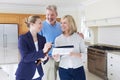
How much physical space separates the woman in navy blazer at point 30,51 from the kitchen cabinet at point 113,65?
9.05 ft

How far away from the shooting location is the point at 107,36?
6277mm

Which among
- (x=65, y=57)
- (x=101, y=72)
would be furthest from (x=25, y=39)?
(x=101, y=72)

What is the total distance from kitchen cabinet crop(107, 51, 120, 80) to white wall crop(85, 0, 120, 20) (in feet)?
3.40

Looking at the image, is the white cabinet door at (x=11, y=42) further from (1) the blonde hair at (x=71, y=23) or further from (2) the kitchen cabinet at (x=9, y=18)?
(1) the blonde hair at (x=71, y=23)

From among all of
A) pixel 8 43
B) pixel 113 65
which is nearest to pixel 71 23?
pixel 113 65

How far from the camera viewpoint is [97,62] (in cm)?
554

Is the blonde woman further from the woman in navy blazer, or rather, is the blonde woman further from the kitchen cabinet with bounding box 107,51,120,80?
the kitchen cabinet with bounding box 107,51,120,80

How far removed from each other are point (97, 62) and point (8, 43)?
378 cm

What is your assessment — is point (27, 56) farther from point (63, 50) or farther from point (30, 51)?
point (63, 50)

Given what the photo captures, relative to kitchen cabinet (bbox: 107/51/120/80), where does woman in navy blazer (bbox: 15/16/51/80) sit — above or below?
above

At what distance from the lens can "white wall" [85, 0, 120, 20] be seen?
4820 mm

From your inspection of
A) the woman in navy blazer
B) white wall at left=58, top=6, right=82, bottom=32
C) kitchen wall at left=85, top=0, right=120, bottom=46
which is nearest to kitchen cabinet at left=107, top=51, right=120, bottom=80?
kitchen wall at left=85, top=0, right=120, bottom=46

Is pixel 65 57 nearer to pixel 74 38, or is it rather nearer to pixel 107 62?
pixel 74 38

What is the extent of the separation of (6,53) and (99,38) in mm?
3698
